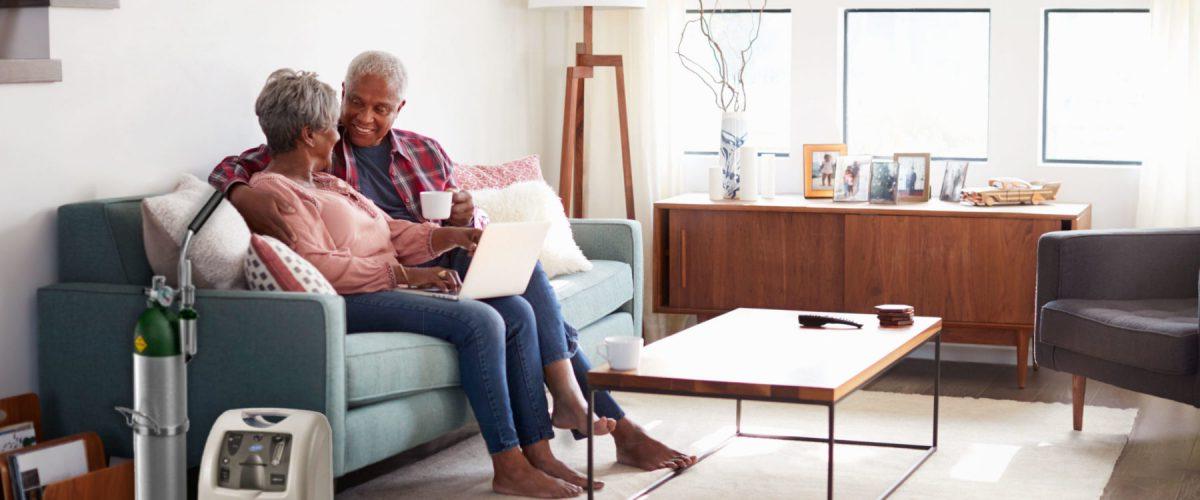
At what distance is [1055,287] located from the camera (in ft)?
12.7

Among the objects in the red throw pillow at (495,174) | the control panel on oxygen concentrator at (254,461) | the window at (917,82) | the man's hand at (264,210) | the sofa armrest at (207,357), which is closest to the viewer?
the control panel on oxygen concentrator at (254,461)

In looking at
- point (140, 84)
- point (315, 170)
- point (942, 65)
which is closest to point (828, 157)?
point (942, 65)

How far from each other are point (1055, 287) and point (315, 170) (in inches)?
80.1

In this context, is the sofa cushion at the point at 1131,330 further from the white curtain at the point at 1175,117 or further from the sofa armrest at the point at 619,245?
the sofa armrest at the point at 619,245

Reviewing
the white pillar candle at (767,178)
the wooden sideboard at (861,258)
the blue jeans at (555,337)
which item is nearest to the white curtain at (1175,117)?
the wooden sideboard at (861,258)

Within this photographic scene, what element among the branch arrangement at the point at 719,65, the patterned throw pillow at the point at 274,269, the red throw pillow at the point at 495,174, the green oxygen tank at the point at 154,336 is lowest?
the green oxygen tank at the point at 154,336

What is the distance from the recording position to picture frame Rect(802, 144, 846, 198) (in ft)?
16.4

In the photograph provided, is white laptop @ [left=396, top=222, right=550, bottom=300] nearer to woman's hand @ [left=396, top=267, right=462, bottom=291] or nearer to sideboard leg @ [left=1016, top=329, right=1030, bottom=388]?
woman's hand @ [left=396, top=267, right=462, bottom=291]

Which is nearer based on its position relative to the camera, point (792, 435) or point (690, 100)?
point (792, 435)

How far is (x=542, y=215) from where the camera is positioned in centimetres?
418

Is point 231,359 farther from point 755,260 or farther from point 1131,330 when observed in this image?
point 755,260

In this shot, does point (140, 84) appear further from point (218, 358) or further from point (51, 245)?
point (218, 358)

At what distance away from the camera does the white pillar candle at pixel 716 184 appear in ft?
16.4

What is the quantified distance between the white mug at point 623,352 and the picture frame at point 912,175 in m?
2.16
